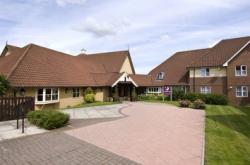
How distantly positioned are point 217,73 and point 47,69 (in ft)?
74.5

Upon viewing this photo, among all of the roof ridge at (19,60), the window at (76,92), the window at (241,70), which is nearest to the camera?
the roof ridge at (19,60)

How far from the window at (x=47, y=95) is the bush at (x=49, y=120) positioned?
8629 millimetres

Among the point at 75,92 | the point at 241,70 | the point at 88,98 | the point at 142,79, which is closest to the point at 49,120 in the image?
the point at 75,92

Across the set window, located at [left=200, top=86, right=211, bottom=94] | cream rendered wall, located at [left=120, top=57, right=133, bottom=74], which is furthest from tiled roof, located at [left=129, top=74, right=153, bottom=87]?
window, located at [left=200, top=86, right=211, bottom=94]

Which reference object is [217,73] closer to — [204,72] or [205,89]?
[204,72]

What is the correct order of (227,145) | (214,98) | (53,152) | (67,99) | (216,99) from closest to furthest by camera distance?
(53,152)
(227,145)
(67,99)
(216,99)
(214,98)

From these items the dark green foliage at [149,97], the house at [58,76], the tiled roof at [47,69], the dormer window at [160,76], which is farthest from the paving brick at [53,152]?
the dormer window at [160,76]

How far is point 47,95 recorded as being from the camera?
73.4 feet

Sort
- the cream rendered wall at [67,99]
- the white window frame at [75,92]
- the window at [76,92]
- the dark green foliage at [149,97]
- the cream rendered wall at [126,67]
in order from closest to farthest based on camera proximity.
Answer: the cream rendered wall at [67,99]
the white window frame at [75,92]
the window at [76,92]
the dark green foliage at [149,97]
the cream rendered wall at [126,67]

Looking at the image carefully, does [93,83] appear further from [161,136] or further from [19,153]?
[19,153]

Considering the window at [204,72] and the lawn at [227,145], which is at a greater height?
the window at [204,72]

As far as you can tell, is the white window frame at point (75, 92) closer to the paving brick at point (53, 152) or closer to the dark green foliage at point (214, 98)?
the dark green foliage at point (214, 98)

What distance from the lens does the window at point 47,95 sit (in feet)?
71.3

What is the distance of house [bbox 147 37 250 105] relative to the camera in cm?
3014
